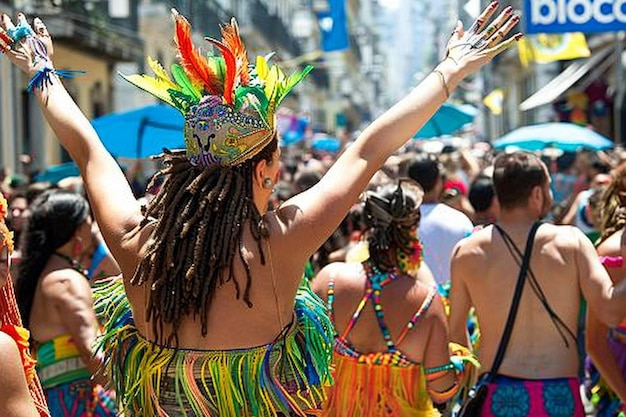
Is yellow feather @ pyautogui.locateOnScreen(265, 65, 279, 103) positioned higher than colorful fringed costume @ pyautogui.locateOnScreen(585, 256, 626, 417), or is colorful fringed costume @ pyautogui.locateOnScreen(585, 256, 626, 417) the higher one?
yellow feather @ pyautogui.locateOnScreen(265, 65, 279, 103)

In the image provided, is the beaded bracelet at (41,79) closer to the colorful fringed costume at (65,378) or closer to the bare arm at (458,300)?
the colorful fringed costume at (65,378)

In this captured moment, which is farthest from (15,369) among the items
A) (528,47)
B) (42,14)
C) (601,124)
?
(601,124)

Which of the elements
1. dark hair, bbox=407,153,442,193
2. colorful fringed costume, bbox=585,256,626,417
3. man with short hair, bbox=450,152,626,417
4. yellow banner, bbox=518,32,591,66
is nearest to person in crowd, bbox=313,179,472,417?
man with short hair, bbox=450,152,626,417

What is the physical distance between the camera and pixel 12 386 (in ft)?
8.98

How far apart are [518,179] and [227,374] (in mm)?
2202

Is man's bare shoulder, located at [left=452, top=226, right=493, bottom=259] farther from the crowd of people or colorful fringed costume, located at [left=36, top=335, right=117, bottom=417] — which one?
colorful fringed costume, located at [left=36, top=335, right=117, bottom=417]

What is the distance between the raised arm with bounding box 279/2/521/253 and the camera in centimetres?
303

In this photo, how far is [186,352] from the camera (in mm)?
3027

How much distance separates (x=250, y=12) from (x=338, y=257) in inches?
1452

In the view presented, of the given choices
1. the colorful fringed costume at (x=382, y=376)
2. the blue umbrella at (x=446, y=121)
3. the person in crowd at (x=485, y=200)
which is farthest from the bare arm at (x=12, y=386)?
the blue umbrella at (x=446, y=121)

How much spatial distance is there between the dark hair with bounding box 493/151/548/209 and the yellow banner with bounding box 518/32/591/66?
307 inches

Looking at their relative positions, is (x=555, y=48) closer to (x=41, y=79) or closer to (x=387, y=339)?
(x=387, y=339)

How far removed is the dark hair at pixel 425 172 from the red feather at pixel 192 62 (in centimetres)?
397

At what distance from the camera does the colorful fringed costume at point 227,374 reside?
3004mm
